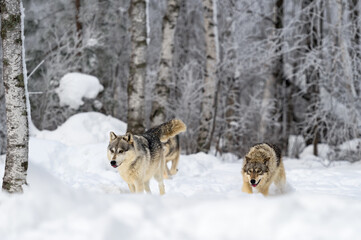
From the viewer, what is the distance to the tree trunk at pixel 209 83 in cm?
1246

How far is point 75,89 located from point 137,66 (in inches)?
252

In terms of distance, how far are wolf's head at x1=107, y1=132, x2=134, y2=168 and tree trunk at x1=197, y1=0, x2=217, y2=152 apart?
7.21 meters

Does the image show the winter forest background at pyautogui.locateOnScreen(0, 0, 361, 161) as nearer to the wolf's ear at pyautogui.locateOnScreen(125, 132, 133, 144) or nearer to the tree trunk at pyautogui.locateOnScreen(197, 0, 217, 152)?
the tree trunk at pyautogui.locateOnScreen(197, 0, 217, 152)

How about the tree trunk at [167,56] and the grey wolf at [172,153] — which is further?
the tree trunk at [167,56]

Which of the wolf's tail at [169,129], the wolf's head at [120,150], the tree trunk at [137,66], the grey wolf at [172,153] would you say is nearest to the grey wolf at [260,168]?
the wolf's tail at [169,129]

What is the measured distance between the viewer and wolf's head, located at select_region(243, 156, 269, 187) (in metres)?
5.70

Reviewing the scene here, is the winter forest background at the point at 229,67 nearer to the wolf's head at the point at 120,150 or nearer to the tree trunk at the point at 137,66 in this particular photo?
the tree trunk at the point at 137,66

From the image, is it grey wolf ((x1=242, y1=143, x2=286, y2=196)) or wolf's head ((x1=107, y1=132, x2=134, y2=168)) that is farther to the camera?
grey wolf ((x1=242, y1=143, x2=286, y2=196))

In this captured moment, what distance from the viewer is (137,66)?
30.3 ft

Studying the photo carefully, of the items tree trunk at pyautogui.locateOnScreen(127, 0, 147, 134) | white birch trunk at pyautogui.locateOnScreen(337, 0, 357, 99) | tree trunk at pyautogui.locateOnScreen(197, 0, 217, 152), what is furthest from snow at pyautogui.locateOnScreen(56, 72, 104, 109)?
white birch trunk at pyautogui.locateOnScreen(337, 0, 357, 99)

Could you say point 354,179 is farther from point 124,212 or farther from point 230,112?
point 230,112

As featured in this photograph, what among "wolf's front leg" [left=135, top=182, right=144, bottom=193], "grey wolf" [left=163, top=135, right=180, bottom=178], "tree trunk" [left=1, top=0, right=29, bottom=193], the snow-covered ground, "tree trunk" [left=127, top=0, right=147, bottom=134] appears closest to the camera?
the snow-covered ground

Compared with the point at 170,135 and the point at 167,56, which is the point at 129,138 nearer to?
the point at 170,135

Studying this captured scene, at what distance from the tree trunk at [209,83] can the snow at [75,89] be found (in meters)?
5.30
